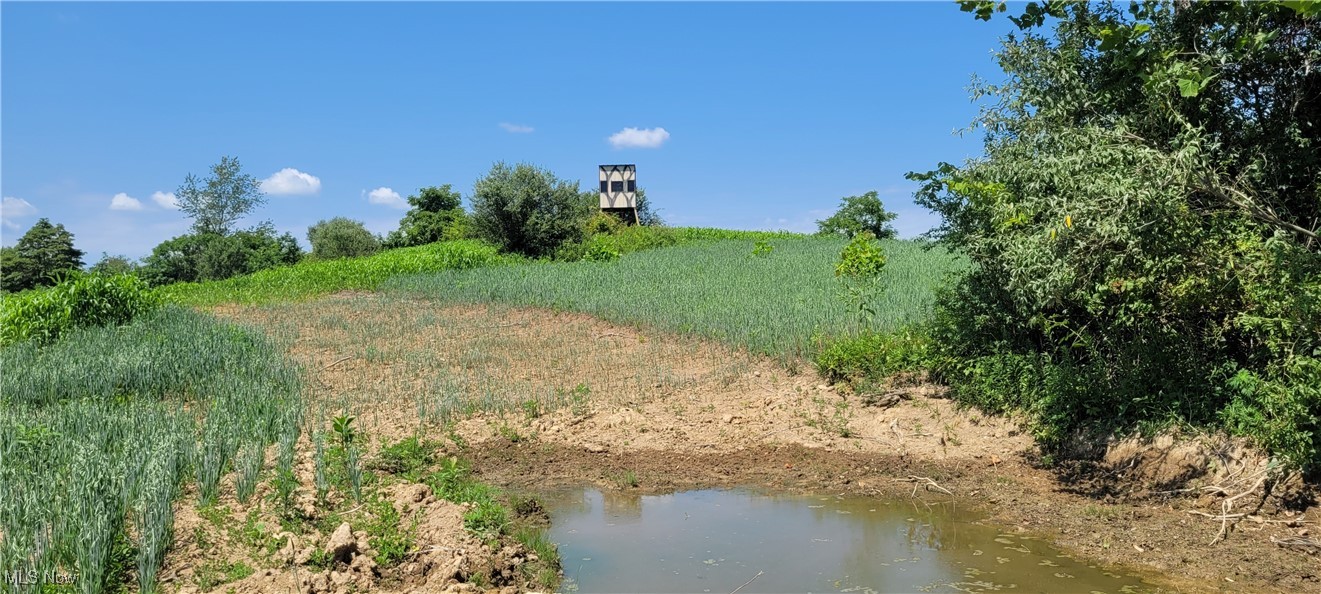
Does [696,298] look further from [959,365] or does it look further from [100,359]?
[100,359]

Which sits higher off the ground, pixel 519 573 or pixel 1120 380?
pixel 1120 380

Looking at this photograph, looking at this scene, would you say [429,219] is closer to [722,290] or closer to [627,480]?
[722,290]

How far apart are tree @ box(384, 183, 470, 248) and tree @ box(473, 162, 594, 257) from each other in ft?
40.5

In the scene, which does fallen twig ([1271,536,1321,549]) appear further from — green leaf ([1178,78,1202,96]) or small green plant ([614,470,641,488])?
small green plant ([614,470,641,488])

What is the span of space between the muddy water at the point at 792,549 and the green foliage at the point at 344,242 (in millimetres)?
40043

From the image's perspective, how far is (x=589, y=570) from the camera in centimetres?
544

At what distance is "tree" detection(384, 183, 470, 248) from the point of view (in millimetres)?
45094

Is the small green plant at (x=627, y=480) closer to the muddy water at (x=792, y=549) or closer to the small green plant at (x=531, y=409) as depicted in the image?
the muddy water at (x=792, y=549)

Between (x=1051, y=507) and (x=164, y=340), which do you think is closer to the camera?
(x=1051, y=507)

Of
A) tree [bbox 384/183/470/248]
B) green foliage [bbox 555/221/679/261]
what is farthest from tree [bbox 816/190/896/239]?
tree [bbox 384/183/470/248]

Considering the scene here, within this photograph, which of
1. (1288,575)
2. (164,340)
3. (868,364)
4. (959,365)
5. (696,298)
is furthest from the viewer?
(696,298)

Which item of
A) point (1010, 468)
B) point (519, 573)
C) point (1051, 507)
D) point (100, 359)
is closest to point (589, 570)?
point (519, 573)

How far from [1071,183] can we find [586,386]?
5.80 metres

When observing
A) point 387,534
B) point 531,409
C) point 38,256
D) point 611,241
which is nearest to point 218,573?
point 387,534
